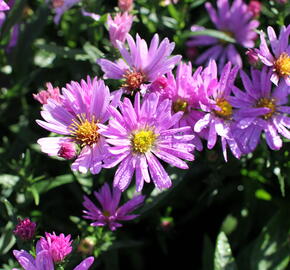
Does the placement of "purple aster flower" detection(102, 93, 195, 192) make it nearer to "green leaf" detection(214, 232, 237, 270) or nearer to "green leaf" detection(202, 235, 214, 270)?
"green leaf" detection(214, 232, 237, 270)

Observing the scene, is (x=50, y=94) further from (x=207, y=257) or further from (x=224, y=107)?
(x=207, y=257)

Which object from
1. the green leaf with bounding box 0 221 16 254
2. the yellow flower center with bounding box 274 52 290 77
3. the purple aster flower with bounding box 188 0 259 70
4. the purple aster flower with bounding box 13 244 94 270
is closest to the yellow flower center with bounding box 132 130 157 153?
the purple aster flower with bounding box 13 244 94 270

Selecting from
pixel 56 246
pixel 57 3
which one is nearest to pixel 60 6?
pixel 57 3

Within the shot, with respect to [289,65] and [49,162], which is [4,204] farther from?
[289,65]

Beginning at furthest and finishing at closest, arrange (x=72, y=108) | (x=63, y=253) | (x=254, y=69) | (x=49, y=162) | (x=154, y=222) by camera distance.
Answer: (x=49, y=162)
(x=154, y=222)
(x=254, y=69)
(x=72, y=108)
(x=63, y=253)

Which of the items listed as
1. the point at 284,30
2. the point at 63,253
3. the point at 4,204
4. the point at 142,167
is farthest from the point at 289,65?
the point at 4,204

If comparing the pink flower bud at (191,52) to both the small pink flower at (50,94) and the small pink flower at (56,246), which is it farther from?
the small pink flower at (56,246)
